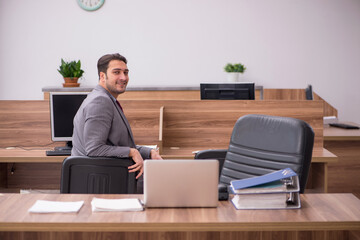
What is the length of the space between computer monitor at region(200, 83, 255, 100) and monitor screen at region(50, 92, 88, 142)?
39.0 inches

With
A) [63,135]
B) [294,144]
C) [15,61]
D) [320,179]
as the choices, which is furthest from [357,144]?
[15,61]

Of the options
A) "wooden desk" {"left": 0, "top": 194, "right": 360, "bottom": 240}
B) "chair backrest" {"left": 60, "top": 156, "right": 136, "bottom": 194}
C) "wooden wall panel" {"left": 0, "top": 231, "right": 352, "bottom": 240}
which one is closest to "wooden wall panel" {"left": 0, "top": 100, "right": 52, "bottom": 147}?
"chair backrest" {"left": 60, "top": 156, "right": 136, "bottom": 194}

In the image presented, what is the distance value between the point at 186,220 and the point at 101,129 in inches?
48.6

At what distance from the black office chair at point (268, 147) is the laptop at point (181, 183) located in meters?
0.51

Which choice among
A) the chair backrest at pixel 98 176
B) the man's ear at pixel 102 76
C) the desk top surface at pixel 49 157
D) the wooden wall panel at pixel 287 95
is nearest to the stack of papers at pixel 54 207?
the chair backrest at pixel 98 176

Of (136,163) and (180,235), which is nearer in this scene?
(180,235)

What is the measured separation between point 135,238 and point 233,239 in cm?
38

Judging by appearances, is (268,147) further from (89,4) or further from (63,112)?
(89,4)

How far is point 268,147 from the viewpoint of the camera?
262 centimetres

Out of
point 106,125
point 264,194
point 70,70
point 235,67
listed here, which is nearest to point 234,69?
point 235,67

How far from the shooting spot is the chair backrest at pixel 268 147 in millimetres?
2449

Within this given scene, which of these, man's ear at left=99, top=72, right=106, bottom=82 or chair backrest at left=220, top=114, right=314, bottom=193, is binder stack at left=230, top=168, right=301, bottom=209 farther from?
man's ear at left=99, top=72, right=106, bottom=82

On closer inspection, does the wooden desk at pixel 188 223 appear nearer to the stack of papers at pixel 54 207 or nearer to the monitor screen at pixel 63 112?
the stack of papers at pixel 54 207

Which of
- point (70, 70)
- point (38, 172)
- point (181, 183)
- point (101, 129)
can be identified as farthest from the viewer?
point (70, 70)
